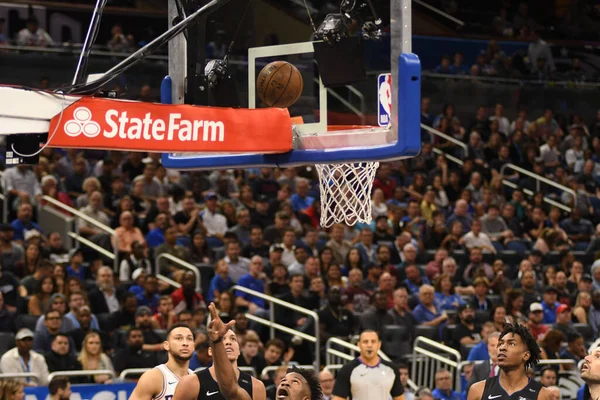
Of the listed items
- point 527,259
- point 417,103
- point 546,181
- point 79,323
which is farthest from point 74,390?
point 546,181

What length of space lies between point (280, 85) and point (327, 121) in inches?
14.6

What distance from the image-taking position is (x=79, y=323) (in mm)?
10898

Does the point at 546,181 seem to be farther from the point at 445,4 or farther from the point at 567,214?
the point at 445,4

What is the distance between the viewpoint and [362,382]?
9.11 meters

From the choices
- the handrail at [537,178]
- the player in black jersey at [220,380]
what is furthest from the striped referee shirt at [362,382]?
the handrail at [537,178]

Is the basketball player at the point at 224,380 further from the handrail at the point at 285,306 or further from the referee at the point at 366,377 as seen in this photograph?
the handrail at the point at 285,306

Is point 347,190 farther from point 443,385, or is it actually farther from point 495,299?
point 495,299

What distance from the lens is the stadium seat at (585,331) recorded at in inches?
517

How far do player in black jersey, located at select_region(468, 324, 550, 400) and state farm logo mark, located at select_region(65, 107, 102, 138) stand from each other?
9.23 ft

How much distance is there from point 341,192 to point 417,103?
3.81 feet

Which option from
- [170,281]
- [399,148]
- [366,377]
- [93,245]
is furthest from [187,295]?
[399,148]

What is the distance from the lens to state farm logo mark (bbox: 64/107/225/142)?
5.64 metres

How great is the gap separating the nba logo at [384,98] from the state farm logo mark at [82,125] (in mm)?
1576

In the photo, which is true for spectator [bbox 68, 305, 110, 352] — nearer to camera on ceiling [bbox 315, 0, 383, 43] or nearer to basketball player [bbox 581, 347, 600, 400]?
camera on ceiling [bbox 315, 0, 383, 43]
